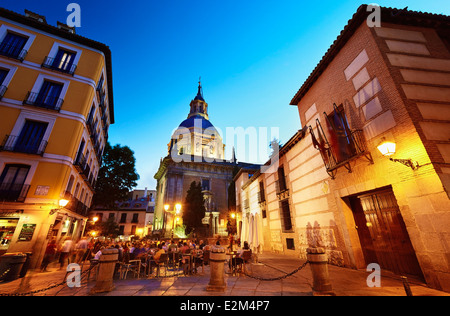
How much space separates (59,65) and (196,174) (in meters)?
23.6

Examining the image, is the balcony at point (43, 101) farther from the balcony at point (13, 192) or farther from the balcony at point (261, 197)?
the balcony at point (261, 197)

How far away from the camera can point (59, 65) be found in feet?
44.0

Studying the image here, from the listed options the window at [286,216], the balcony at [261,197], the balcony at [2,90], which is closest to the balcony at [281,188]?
the window at [286,216]

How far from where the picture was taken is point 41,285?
591 centimetres

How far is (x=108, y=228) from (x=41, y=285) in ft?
88.4

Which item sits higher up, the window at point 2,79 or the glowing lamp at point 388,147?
the window at point 2,79

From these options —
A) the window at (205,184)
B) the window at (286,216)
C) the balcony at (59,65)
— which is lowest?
the window at (286,216)

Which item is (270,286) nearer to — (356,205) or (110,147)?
(356,205)

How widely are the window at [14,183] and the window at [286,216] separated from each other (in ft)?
50.1

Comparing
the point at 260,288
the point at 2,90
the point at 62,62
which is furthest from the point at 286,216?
the point at 62,62

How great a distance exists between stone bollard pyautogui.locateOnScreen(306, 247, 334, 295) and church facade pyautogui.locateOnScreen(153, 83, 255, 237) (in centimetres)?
2241

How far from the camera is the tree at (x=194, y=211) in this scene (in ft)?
85.2

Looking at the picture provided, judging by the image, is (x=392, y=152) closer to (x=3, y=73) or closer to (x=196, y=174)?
(x=3, y=73)

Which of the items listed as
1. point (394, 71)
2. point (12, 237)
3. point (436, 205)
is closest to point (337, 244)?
point (436, 205)
